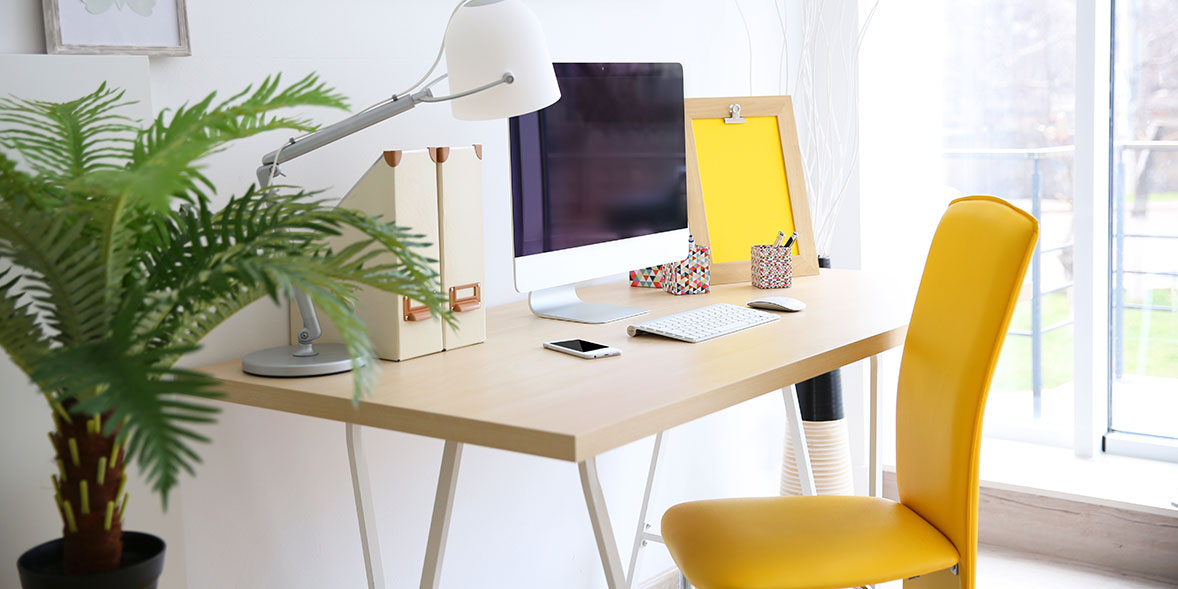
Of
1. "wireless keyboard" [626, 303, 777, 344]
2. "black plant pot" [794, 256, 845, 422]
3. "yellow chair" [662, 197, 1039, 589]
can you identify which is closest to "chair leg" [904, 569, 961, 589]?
"yellow chair" [662, 197, 1039, 589]

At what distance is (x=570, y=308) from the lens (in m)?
2.09

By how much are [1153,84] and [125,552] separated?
293 cm

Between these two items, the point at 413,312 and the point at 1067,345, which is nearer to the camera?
the point at 413,312

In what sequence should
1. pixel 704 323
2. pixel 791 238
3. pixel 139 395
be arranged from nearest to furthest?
pixel 139 395 < pixel 704 323 < pixel 791 238

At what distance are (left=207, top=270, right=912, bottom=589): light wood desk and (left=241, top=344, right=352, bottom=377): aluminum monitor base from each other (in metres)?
0.02

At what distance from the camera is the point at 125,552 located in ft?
4.26

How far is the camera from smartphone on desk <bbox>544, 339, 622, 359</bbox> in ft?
5.59

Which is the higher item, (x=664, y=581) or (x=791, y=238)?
(x=791, y=238)

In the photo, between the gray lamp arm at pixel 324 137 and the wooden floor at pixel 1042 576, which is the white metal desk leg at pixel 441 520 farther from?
the wooden floor at pixel 1042 576

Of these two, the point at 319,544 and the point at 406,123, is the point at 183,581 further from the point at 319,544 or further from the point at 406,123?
the point at 406,123

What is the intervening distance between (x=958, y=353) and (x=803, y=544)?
38 cm

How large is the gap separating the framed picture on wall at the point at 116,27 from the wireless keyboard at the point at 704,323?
84 centimetres

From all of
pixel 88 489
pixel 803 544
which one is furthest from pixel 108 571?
pixel 803 544

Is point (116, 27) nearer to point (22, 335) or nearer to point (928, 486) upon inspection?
point (22, 335)
